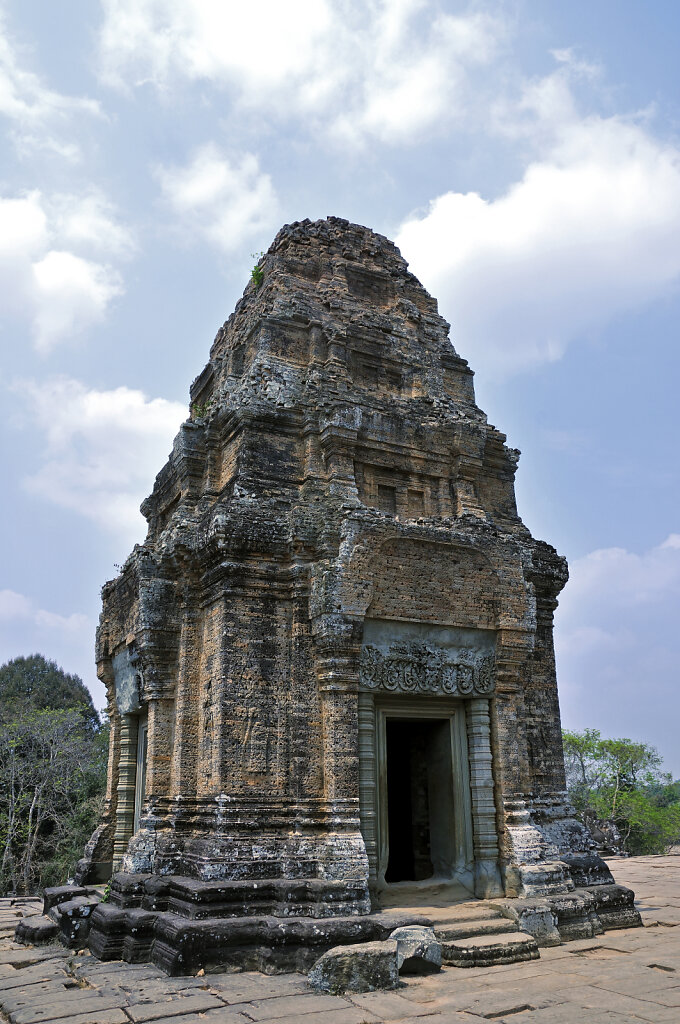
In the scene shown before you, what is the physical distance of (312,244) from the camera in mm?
12312

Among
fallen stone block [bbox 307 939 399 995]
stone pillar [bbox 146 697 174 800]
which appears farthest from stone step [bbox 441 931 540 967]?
stone pillar [bbox 146 697 174 800]

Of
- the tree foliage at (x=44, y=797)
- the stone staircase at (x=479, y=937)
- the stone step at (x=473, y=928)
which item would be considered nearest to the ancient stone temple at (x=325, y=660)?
the stone staircase at (x=479, y=937)

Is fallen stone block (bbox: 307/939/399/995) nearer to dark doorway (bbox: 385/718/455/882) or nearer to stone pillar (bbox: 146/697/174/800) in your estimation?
dark doorway (bbox: 385/718/455/882)

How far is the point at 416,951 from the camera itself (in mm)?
6805

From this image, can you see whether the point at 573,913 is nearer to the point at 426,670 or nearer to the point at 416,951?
the point at 416,951

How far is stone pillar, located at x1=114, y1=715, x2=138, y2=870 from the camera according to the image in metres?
10.8

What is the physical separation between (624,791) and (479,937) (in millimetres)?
27829

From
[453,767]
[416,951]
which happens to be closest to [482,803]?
[453,767]

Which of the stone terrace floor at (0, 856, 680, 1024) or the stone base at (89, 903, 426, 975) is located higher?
the stone base at (89, 903, 426, 975)

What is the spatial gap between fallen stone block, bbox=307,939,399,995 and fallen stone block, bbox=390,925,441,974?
24 centimetres

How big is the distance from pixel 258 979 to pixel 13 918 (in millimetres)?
6367

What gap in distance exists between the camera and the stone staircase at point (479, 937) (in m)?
7.24

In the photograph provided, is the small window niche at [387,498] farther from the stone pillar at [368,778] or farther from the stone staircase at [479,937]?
the stone staircase at [479,937]

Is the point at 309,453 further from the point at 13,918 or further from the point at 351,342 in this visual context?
the point at 13,918
